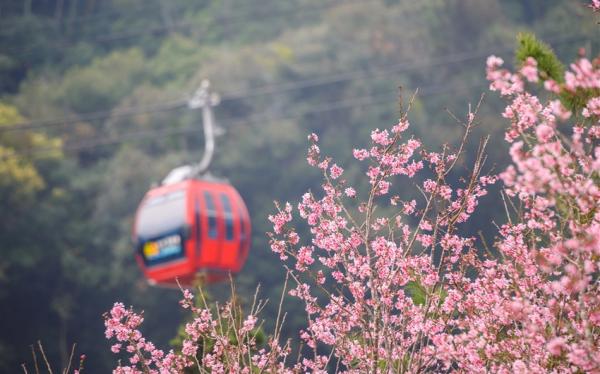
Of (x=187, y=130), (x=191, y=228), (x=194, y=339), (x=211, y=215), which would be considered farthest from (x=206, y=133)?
(x=194, y=339)

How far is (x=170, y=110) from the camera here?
33.9 meters

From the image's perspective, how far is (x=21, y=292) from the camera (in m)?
27.9

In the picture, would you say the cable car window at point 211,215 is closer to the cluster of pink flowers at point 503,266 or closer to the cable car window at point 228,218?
the cable car window at point 228,218

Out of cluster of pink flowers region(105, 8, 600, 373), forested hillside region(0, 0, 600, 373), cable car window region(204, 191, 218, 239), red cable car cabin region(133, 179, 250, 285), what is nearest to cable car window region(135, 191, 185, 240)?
red cable car cabin region(133, 179, 250, 285)

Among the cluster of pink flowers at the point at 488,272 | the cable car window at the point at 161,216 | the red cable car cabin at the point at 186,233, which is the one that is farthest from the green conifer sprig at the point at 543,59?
the cable car window at the point at 161,216

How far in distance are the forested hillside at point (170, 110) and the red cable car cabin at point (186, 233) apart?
8.07 metres

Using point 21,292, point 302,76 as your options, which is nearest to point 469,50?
point 302,76

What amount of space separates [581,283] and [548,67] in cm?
98

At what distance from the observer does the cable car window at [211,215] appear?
1419 cm

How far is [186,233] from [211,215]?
1.82ft

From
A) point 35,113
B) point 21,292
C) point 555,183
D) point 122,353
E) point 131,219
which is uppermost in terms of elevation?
point 555,183

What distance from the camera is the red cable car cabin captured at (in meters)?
14.0

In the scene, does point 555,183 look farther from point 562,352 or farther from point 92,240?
point 92,240

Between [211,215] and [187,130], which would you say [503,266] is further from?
[211,215]
